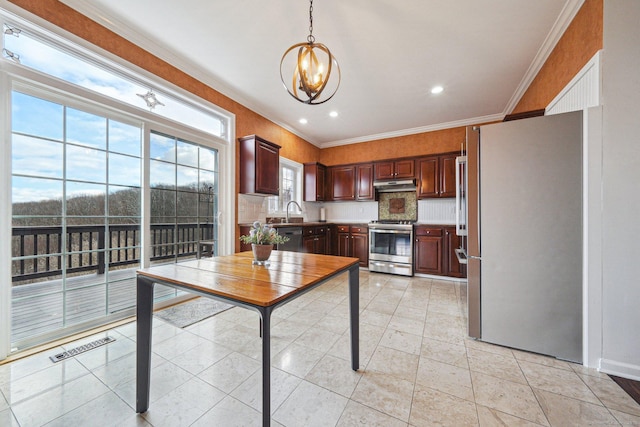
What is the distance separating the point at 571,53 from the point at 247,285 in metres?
3.17

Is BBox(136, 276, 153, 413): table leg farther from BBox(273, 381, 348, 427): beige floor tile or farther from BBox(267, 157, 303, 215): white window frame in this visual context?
BBox(267, 157, 303, 215): white window frame

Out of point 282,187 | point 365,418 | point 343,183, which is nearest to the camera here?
point 365,418

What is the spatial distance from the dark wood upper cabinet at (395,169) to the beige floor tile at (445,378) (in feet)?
11.5

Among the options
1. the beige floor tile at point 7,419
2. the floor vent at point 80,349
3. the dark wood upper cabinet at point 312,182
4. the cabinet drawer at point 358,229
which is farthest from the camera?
the dark wood upper cabinet at point 312,182

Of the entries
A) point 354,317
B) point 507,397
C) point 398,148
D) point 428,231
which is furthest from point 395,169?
point 507,397

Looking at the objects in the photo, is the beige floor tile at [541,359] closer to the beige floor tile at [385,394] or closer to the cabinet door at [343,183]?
the beige floor tile at [385,394]

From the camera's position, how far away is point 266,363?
37.9 inches

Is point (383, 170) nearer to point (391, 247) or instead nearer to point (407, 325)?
point (391, 247)

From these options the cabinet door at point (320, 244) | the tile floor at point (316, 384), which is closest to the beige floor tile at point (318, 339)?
the tile floor at point (316, 384)

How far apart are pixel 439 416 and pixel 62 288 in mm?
3015

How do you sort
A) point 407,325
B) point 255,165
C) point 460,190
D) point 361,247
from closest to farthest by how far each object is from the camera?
point 407,325 → point 460,190 → point 255,165 → point 361,247

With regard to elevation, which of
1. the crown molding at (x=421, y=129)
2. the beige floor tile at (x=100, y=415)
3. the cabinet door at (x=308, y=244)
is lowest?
the beige floor tile at (x=100, y=415)

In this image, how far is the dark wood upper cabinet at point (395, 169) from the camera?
457 cm

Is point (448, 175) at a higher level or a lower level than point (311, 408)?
higher
